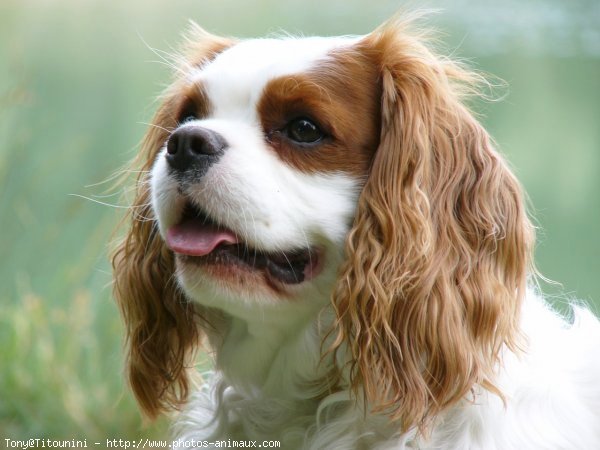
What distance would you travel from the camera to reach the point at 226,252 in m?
2.62

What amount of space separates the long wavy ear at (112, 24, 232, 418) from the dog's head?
0.43 m

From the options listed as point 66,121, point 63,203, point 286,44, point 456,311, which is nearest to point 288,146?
point 286,44

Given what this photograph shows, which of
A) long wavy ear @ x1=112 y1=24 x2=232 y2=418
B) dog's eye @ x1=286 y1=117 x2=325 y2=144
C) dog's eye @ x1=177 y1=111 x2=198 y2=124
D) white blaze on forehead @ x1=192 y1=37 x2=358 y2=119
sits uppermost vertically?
white blaze on forehead @ x1=192 y1=37 x2=358 y2=119

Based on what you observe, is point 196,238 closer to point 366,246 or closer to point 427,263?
point 366,246

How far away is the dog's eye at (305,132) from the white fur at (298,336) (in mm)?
90

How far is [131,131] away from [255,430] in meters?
3.86

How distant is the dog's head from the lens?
101 inches

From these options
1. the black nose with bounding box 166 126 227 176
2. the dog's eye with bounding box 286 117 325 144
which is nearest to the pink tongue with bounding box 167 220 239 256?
the black nose with bounding box 166 126 227 176

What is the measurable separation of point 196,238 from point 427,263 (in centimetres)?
65

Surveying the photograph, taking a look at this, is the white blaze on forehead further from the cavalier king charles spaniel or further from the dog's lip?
the dog's lip

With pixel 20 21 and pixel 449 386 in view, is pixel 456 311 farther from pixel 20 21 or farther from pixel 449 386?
pixel 20 21

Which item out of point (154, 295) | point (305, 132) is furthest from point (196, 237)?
point (154, 295)

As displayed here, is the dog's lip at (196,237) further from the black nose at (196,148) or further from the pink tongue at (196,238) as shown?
the black nose at (196,148)

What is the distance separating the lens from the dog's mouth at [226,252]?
8.55ft
